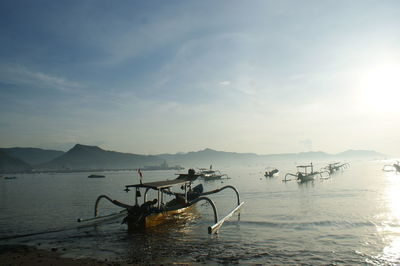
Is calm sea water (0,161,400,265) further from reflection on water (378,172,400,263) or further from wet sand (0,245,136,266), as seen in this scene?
wet sand (0,245,136,266)

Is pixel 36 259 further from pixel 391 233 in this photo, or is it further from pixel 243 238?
pixel 391 233

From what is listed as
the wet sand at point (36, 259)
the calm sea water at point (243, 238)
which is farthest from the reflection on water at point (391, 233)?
the wet sand at point (36, 259)

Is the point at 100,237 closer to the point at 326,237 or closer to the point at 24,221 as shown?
the point at 24,221

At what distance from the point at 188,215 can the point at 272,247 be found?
12412 millimetres

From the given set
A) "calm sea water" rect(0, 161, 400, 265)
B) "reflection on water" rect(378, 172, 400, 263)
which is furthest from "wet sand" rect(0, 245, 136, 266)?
"reflection on water" rect(378, 172, 400, 263)

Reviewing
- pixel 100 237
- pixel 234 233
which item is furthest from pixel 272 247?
pixel 100 237

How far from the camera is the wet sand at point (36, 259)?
1415 centimetres

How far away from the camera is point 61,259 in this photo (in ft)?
48.9

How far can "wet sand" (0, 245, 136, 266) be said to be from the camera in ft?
46.4

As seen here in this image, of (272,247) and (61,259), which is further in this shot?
Answer: (272,247)

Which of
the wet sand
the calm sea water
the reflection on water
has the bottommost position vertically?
the calm sea water

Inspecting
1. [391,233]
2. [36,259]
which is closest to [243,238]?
[391,233]

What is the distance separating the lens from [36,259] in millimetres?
14695

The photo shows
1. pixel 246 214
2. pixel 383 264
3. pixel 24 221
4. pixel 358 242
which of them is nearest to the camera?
pixel 383 264
